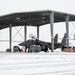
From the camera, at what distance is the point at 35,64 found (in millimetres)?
6504

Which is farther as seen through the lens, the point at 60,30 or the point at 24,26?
the point at 24,26

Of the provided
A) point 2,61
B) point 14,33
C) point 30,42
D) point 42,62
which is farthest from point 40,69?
point 14,33

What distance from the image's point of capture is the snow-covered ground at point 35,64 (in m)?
5.58

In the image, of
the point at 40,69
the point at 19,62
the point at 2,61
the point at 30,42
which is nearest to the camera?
the point at 2,61

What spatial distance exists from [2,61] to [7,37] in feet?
84.9

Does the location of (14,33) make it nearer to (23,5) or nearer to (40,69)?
(23,5)

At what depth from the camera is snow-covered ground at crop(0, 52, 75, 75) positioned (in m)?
5.58

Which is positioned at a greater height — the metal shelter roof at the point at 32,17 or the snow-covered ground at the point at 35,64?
the metal shelter roof at the point at 32,17

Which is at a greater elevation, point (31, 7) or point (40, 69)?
point (31, 7)

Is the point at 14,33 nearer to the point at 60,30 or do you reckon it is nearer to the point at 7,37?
the point at 7,37

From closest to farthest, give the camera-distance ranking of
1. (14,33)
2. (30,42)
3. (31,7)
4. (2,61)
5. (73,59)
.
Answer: (2,61) → (73,59) → (31,7) → (30,42) → (14,33)

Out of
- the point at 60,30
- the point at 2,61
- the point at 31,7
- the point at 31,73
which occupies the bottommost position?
the point at 31,73

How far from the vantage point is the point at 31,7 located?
19.9 m

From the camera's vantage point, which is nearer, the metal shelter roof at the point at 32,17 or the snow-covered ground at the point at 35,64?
the snow-covered ground at the point at 35,64
